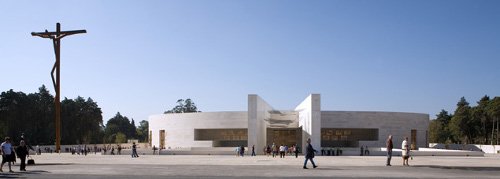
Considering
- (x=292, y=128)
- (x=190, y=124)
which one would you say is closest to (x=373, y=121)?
(x=292, y=128)

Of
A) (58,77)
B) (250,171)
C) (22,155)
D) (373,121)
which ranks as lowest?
(250,171)

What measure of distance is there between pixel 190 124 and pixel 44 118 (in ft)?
82.1

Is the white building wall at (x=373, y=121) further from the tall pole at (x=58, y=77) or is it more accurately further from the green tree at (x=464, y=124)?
the tall pole at (x=58, y=77)

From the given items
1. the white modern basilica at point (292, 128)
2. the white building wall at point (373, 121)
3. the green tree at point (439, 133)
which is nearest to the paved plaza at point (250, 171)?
the white modern basilica at point (292, 128)

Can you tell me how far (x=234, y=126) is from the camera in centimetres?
6331

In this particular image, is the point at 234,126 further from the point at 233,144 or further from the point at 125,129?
the point at 125,129

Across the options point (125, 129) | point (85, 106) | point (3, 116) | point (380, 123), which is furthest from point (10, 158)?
point (125, 129)

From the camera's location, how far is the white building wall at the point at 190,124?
63375mm

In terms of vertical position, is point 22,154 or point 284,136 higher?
point 22,154

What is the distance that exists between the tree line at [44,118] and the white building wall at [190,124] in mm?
17056

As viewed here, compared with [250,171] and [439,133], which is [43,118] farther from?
[250,171]

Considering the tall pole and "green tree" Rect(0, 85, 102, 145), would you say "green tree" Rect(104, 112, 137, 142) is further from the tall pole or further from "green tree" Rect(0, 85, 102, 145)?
the tall pole

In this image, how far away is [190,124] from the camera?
65062mm

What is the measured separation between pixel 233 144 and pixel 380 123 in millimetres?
18172
